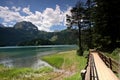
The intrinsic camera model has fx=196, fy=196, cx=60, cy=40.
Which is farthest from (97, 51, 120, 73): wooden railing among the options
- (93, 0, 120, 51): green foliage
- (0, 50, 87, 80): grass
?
(93, 0, 120, 51): green foliage

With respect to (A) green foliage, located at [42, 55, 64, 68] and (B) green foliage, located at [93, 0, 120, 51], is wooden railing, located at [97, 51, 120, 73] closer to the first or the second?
(B) green foliage, located at [93, 0, 120, 51]

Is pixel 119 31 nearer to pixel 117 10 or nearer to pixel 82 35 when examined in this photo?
pixel 117 10

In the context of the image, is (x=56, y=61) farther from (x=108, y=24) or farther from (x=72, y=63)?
(x=108, y=24)

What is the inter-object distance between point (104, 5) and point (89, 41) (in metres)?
16.9

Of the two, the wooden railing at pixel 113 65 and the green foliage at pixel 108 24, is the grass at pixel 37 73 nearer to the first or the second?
the wooden railing at pixel 113 65

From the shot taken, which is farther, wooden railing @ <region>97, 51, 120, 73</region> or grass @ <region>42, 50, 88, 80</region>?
grass @ <region>42, 50, 88, 80</region>

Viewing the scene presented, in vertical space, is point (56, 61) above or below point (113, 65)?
below

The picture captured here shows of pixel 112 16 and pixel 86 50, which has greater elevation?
pixel 112 16

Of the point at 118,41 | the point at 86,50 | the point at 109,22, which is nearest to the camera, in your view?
the point at 118,41

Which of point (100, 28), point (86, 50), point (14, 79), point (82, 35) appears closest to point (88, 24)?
point (82, 35)

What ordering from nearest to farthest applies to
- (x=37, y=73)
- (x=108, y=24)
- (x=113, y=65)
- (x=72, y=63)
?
1. (x=113, y=65)
2. (x=37, y=73)
3. (x=108, y=24)
4. (x=72, y=63)

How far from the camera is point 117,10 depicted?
31.9m

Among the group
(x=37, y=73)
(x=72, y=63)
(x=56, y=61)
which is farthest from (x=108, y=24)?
(x=56, y=61)

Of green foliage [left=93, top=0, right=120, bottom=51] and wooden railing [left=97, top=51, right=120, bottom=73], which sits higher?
green foliage [left=93, top=0, right=120, bottom=51]
